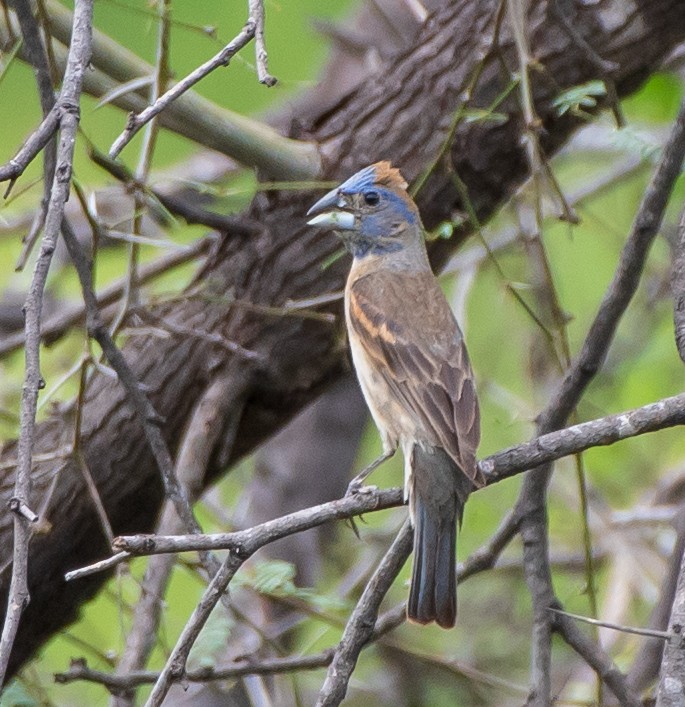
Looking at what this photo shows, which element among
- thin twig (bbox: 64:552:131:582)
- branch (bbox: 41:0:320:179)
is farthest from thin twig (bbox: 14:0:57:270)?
thin twig (bbox: 64:552:131:582)

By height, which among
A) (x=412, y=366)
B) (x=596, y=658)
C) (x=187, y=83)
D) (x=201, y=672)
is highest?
(x=187, y=83)

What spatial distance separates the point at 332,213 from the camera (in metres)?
4.01

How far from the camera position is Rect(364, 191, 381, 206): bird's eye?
3943 mm

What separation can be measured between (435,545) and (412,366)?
0.61 meters

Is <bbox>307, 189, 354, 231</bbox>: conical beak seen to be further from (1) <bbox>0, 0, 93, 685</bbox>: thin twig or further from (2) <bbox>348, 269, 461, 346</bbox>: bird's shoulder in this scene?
(1) <bbox>0, 0, 93, 685</bbox>: thin twig

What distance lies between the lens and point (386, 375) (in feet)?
11.8

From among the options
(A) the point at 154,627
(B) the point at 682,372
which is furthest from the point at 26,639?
(B) the point at 682,372

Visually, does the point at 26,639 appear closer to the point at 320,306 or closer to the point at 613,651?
the point at 320,306

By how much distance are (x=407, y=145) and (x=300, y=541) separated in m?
2.81

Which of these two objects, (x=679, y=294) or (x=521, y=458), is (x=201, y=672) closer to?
(x=521, y=458)

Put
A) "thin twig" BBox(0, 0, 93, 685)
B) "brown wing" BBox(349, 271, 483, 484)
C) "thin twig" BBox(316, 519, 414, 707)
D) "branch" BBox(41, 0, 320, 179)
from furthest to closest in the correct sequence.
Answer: "branch" BBox(41, 0, 320, 179) → "brown wing" BBox(349, 271, 483, 484) → "thin twig" BBox(316, 519, 414, 707) → "thin twig" BBox(0, 0, 93, 685)

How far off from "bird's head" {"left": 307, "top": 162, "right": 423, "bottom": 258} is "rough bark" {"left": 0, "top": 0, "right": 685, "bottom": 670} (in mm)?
162

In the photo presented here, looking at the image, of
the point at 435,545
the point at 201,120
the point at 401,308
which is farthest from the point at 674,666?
the point at 201,120

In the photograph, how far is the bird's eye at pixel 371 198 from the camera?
3.94m
